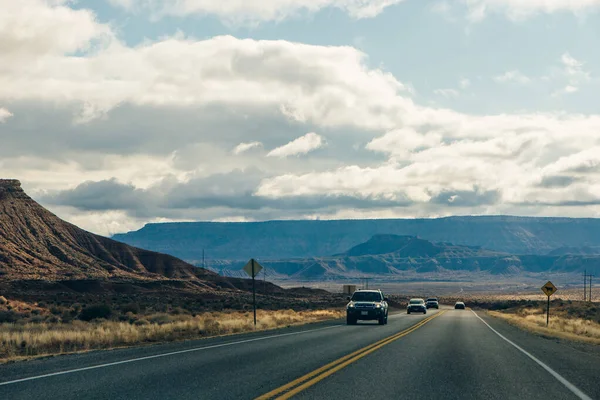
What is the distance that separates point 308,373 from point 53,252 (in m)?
99.7

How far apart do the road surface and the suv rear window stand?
639 inches

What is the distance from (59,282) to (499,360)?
78980 millimetres

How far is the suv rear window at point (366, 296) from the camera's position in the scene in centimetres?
3769

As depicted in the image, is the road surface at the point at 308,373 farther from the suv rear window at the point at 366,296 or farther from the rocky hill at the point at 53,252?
the rocky hill at the point at 53,252

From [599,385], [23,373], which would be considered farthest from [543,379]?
[23,373]

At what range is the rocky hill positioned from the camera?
3799 inches

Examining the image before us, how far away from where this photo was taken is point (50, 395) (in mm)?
10859

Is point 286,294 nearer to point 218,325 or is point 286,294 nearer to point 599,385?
point 218,325

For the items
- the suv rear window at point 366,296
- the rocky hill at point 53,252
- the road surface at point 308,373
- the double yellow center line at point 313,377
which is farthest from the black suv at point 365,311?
the rocky hill at point 53,252

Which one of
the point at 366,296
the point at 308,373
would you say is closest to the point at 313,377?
the point at 308,373

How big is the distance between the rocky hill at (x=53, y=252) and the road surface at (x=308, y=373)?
78076mm

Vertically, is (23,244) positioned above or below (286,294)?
above

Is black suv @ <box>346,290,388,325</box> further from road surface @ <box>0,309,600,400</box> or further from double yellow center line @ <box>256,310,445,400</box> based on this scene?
double yellow center line @ <box>256,310,445,400</box>

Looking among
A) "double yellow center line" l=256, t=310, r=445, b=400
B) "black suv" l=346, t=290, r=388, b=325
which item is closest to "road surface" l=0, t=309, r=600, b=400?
"double yellow center line" l=256, t=310, r=445, b=400
